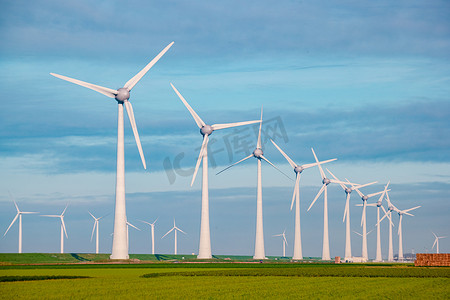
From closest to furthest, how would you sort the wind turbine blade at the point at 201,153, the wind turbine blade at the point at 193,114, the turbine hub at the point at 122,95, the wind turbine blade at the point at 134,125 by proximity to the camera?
the wind turbine blade at the point at 134,125, the turbine hub at the point at 122,95, the wind turbine blade at the point at 201,153, the wind turbine blade at the point at 193,114

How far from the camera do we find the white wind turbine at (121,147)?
334 ft

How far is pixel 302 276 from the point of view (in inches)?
3041

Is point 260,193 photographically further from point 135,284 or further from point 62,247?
point 135,284

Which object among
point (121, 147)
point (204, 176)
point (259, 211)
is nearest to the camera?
point (121, 147)

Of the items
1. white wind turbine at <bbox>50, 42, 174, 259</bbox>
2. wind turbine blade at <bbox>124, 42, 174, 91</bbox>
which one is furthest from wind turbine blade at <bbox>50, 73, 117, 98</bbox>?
wind turbine blade at <bbox>124, 42, 174, 91</bbox>

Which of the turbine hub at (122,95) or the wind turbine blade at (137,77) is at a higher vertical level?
the wind turbine blade at (137,77)

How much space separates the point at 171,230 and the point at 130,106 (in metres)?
96.8

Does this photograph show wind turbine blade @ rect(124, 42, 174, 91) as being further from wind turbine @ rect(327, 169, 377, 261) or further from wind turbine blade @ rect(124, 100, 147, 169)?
wind turbine @ rect(327, 169, 377, 261)

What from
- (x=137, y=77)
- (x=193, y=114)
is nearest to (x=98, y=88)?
(x=137, y=77)

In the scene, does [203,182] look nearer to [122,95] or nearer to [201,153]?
[201,153]

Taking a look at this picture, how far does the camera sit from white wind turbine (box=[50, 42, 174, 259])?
334 feet

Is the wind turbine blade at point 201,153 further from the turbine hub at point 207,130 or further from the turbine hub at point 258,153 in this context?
the turbine hub at point 258,153

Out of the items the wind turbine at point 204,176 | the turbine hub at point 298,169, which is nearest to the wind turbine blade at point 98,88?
the wind turbine at point 204,176

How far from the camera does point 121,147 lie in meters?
105
